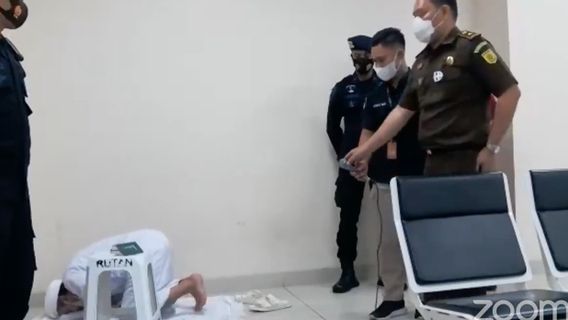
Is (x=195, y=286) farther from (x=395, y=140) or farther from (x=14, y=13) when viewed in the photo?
(x=14, y=13)

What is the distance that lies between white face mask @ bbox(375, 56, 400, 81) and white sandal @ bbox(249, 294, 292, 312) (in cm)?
140

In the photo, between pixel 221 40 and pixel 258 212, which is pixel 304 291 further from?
pixel 221 40

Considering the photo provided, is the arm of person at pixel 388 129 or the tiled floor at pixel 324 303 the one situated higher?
the arm of person at pixel 388 129

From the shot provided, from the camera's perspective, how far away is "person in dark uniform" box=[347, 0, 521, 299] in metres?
2.58

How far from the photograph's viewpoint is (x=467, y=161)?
2650 millimetres

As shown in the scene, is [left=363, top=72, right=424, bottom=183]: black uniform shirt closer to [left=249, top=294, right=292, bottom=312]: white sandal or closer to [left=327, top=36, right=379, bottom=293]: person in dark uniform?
[left=327, top=36, right=379, bottom=293]: person in dark uniform

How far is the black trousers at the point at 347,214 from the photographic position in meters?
3.96

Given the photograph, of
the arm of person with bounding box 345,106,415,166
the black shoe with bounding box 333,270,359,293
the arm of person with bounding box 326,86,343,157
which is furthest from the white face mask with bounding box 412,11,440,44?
the black shoe with bounding box 333,270,359,293

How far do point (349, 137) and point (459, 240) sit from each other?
1783 millimetres

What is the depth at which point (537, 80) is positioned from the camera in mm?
4039

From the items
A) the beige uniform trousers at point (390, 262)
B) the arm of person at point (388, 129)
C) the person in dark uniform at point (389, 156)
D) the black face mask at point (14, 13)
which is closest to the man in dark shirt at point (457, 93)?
the arm of person at point (388, 129)

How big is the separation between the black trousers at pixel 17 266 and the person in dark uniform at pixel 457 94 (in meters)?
1.67

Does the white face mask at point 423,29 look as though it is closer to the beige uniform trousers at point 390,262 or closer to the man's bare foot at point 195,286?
the beige uniform trousers at point 390,262

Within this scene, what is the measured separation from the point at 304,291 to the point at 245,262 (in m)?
0.44
